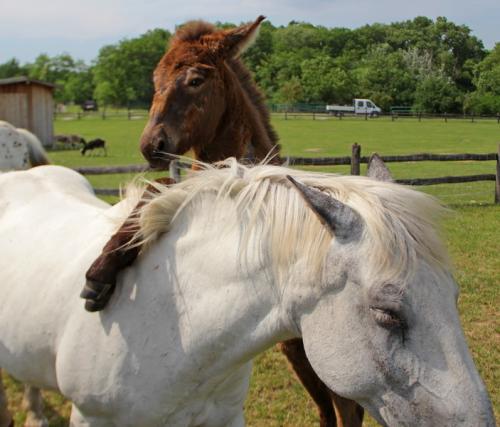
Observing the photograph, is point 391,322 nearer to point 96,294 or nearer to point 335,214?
point 335,214

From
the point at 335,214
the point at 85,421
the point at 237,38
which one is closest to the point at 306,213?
the point at 335,214

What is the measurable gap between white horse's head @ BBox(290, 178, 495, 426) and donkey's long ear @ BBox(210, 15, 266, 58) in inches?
77.9

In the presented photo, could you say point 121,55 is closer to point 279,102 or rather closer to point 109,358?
point 279,102

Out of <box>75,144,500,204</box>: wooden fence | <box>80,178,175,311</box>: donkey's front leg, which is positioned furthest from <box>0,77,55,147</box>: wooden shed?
<box>80,178,175,311</box>: donkey's front leg

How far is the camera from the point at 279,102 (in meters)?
47.1

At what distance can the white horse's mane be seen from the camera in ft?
4.55

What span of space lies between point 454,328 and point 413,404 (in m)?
0.22

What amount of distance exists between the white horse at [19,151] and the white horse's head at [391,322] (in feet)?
12.6

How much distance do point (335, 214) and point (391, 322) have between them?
0.31m

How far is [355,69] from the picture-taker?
2628 cm

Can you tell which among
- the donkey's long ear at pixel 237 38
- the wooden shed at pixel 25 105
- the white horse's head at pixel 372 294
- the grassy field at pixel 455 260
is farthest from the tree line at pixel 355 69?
the wooden shed at pixel 25 105

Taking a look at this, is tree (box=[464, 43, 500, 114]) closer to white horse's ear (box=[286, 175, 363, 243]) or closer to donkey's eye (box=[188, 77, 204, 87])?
donkey's eye (box=[188, 77, 204, 87])

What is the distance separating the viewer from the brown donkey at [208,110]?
9.84 feet

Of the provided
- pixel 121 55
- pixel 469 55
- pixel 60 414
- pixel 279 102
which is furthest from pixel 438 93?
pixel 121 55
